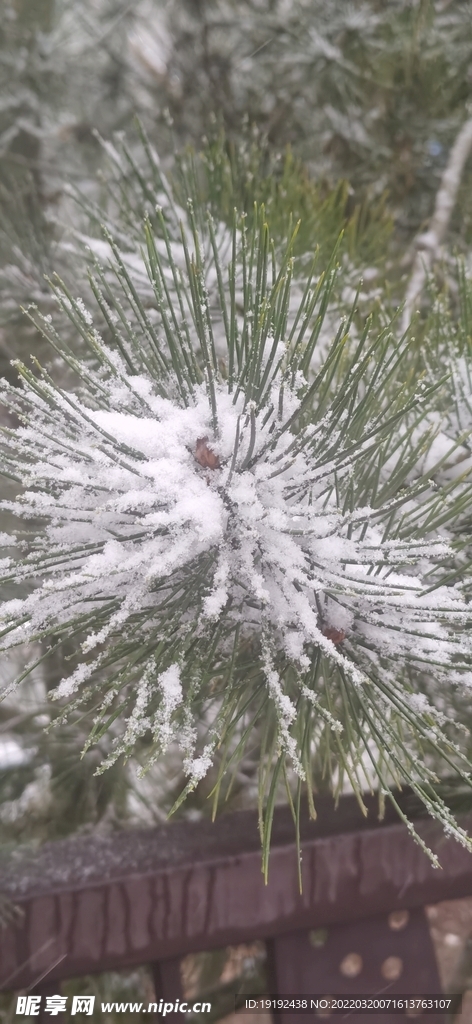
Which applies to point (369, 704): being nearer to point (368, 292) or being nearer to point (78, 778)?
point (368, 292)

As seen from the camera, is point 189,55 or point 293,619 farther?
point 189,55

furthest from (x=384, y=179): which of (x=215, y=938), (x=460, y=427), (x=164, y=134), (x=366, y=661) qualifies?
(x=215, y=938)

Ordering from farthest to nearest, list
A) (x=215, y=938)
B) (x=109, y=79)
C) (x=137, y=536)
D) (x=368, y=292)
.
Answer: (x=109, y=79) < (x=368, y=292) < (x=215, y=938) < (x=137, y=536)

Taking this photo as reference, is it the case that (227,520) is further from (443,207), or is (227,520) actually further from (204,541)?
(443,207)

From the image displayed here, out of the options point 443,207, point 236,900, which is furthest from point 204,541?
point 443,207

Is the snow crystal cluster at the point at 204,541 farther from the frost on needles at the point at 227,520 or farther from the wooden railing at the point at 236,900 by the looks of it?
the wooden railing at the point at 236,900
